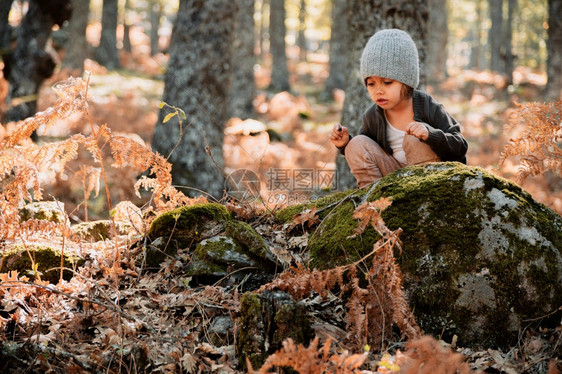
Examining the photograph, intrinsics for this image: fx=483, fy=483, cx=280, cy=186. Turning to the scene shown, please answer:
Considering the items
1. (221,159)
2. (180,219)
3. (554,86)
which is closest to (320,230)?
(180,219)

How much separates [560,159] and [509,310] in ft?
4.85

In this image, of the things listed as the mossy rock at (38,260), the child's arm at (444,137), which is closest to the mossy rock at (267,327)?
the mossy rock at (38,260)

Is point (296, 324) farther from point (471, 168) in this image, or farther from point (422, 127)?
point (422, 127)

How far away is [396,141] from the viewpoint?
419 centimetres

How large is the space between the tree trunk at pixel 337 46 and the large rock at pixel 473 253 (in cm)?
1593

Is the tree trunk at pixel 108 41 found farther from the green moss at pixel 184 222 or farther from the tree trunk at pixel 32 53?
the green moss at pixel 184 222

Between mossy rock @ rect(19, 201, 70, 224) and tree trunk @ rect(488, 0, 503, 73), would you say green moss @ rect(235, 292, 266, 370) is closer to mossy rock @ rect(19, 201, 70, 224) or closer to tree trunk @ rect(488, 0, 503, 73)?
mossy rock @ rect(19, 201, 70, 224)

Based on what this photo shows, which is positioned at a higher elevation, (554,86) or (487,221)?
(554,86)

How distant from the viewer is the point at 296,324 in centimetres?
251

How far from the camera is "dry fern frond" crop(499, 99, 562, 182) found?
146 inches

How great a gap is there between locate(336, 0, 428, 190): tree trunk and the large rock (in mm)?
2652

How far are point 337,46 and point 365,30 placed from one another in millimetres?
14822

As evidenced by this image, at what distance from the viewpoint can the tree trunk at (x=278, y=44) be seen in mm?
19281

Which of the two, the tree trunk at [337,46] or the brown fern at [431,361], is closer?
the brown fern at [431,361]
